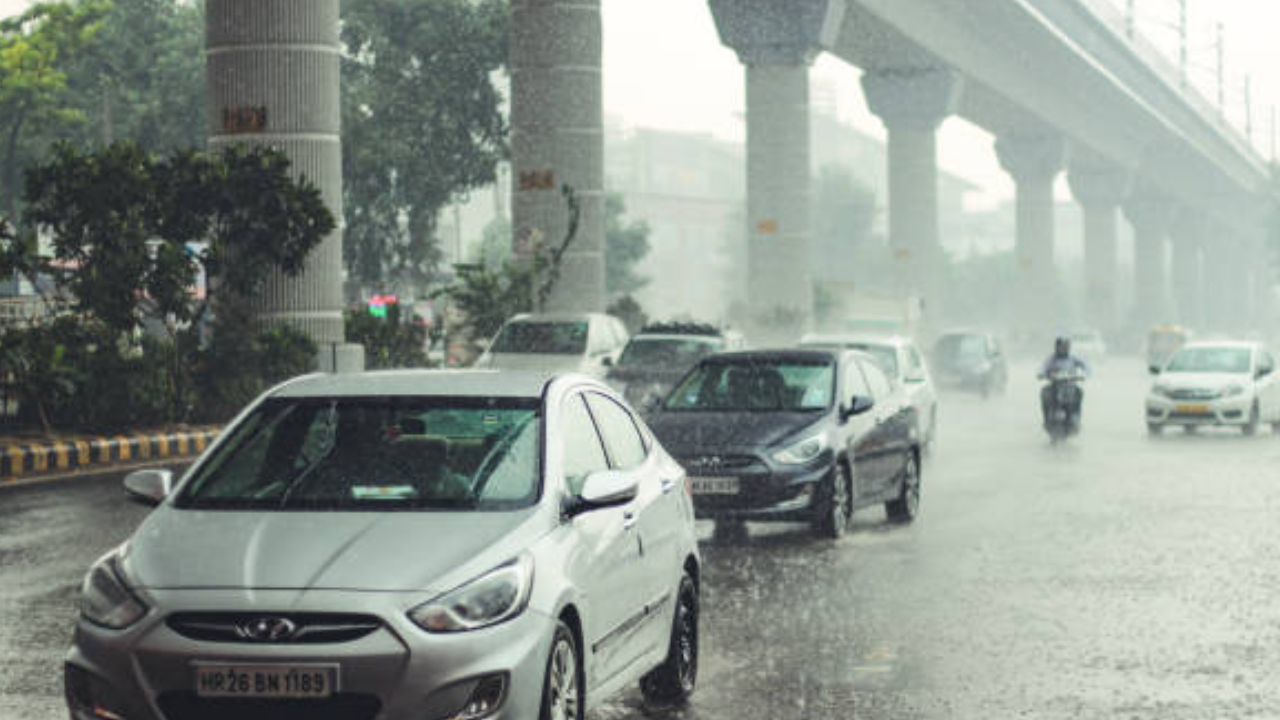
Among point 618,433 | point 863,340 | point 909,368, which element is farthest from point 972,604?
point 863,340

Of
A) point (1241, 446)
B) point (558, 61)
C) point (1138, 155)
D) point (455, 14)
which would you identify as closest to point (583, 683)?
point (1241, 446)

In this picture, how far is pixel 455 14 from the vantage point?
4800cm

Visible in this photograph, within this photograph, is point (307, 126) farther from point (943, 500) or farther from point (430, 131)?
point (430, 131)

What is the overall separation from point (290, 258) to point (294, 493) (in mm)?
18323

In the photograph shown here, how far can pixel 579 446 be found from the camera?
7527 mm

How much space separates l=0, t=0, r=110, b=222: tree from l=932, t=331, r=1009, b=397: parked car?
75.4 feet

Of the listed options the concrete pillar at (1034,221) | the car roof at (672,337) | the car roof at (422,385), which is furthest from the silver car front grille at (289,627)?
the concrete pillar at (1034,221)

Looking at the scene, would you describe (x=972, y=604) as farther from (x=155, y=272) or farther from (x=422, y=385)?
(x=155, y=272)

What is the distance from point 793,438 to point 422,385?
7025mm

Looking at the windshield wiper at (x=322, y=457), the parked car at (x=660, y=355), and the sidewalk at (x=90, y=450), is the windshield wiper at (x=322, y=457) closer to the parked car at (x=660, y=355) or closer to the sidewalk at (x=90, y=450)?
the sidewalk at (x=90, y=450)

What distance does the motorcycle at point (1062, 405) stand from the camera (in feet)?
87.7

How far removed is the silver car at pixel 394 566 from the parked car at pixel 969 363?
3612 cm

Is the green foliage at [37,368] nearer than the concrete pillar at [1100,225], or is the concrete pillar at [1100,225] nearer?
the green foliage at [37,368]

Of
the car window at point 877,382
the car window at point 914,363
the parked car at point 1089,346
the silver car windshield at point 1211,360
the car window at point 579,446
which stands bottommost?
the parked car at point 1089,346
